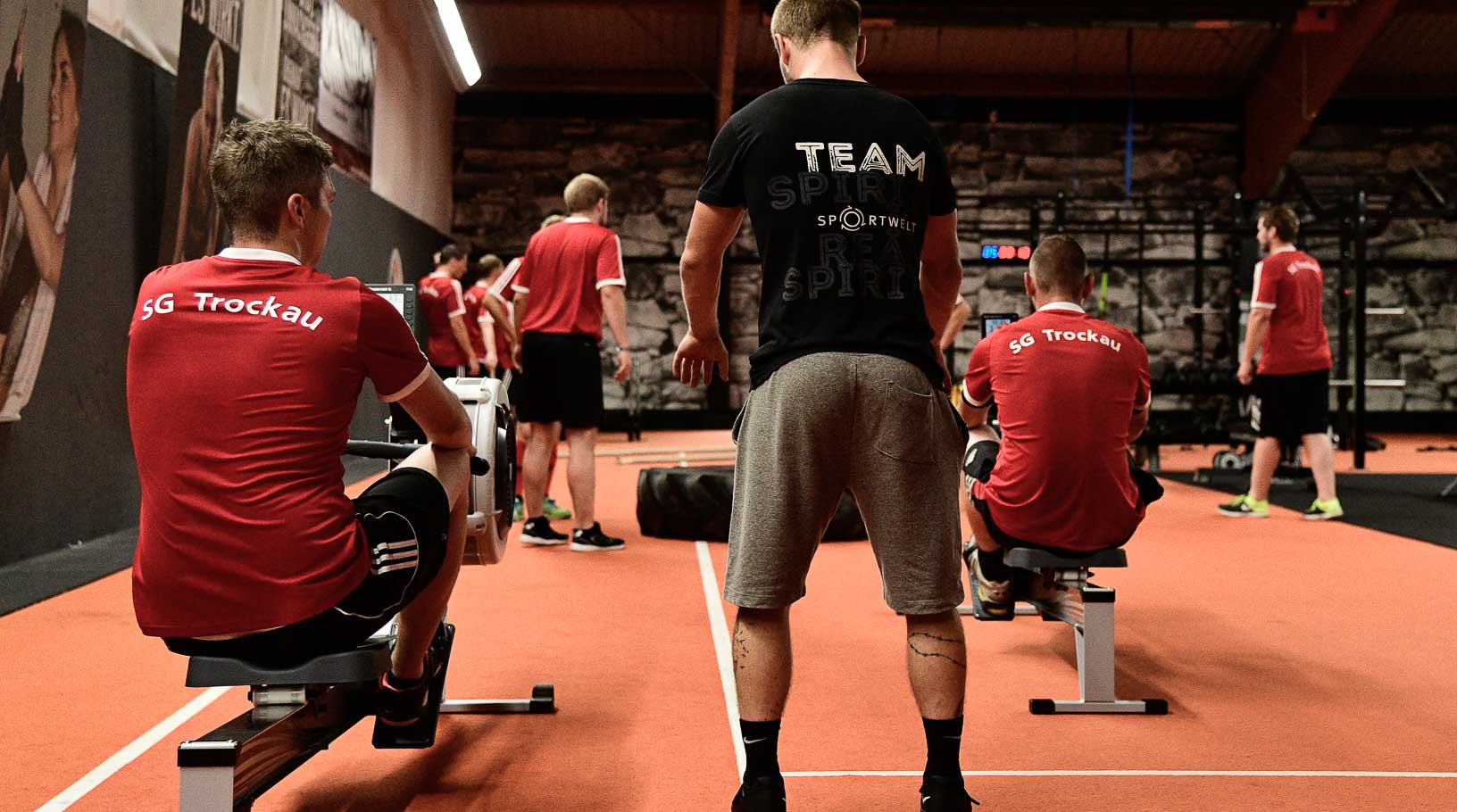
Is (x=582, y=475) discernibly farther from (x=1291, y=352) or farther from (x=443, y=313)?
(x=1291, y=352)

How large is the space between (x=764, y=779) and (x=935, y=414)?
2.09 ft

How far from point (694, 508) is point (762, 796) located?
11.4 feet

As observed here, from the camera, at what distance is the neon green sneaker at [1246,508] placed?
6.08 metres

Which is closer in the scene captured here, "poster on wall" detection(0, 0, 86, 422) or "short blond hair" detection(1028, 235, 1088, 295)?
"short blond hair" detection(1028, 235, 1088, 295)

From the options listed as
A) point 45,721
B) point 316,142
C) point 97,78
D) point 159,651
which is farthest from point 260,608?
point 97,78

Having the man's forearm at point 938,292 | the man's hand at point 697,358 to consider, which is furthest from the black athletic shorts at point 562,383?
the man's forearm at point 938,292

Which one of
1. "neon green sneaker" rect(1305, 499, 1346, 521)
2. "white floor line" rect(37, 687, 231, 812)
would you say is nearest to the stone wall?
"neon green sneaker" rect(1305, 499, 1346, 521)

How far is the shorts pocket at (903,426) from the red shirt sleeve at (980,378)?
105 centimetres

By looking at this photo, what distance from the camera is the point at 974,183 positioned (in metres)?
13.6

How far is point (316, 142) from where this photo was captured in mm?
1740

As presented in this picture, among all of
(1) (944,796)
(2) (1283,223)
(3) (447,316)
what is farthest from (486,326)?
(1) (944,796)

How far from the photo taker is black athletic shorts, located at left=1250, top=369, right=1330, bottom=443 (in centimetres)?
584

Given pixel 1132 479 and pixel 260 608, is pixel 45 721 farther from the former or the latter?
pixel 1132 479

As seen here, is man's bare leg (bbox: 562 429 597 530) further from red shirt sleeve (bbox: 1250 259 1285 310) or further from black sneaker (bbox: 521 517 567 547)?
red shirt sleeve (bbox: 1250 259 1285 310)
